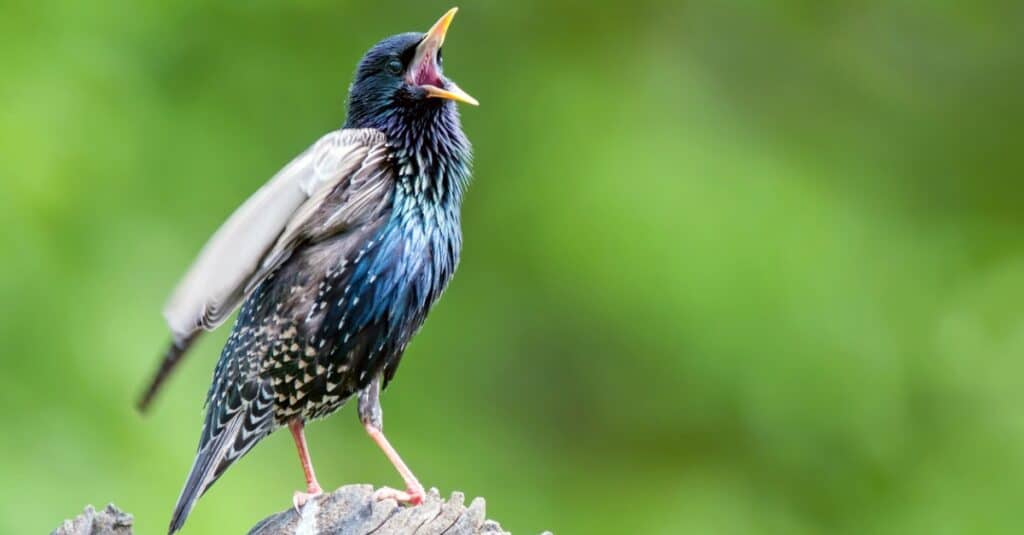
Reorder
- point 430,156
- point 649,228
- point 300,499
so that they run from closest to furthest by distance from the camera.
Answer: point 300,499 < point 430,156 < point 649,228

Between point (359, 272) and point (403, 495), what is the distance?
66 cm

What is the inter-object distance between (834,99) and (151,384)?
5349 millimetres

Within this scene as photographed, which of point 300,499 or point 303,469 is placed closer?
point 300,499

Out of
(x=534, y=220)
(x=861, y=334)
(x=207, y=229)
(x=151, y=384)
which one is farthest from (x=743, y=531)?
(x=151, y=384)

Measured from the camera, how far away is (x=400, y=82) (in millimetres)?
5535

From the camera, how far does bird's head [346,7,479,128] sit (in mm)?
5504

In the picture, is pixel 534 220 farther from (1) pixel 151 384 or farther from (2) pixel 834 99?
(1) pixel 151 384

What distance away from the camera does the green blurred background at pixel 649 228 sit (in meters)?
7.94

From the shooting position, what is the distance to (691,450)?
29.0 ft

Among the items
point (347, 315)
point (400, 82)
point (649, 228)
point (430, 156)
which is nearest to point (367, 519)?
point (347, 315)

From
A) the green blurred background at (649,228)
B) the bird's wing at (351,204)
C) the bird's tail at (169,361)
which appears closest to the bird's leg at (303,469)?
the bird's tail at (169,361)

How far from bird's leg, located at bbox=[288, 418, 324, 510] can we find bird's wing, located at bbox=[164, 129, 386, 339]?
48cm

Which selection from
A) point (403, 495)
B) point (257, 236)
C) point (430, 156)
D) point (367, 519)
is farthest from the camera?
point (430, 156)

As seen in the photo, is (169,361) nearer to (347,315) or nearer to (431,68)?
(347,315)
